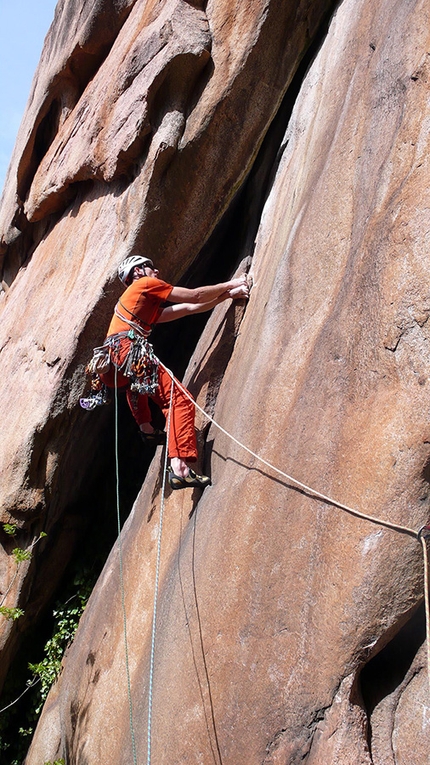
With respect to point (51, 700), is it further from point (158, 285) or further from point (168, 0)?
point (168, 0)

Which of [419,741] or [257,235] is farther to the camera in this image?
[257,235]

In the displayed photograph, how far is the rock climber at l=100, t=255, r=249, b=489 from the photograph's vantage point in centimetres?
435

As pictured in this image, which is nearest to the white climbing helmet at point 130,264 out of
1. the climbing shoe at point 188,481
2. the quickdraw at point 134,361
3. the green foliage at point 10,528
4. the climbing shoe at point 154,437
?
the quickdraw at point 134,361

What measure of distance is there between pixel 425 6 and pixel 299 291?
1.75 metres

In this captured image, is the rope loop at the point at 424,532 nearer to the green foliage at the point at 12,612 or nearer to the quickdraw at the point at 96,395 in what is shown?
the quickdraw at the point at 96,395

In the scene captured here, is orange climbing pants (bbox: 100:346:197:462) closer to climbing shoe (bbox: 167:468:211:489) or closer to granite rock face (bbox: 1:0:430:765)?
climbing shoe (bbox: 167:468:211:489)

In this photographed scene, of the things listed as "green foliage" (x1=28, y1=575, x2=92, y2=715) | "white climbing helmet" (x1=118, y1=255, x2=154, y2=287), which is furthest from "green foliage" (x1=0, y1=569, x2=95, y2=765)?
"white climbing helmet" (x1=118, y1=255, x2=154, y2=287)

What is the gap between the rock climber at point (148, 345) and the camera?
435 cm

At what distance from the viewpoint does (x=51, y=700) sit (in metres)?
5.78

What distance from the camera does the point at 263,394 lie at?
385 centimetres

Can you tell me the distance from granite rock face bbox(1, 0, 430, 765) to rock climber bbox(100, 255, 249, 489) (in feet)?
0.80

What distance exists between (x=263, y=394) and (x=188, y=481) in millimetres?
845

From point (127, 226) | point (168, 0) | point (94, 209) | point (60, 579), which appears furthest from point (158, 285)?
point (60, 579)

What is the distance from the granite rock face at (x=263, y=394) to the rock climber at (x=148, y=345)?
0.24 m
